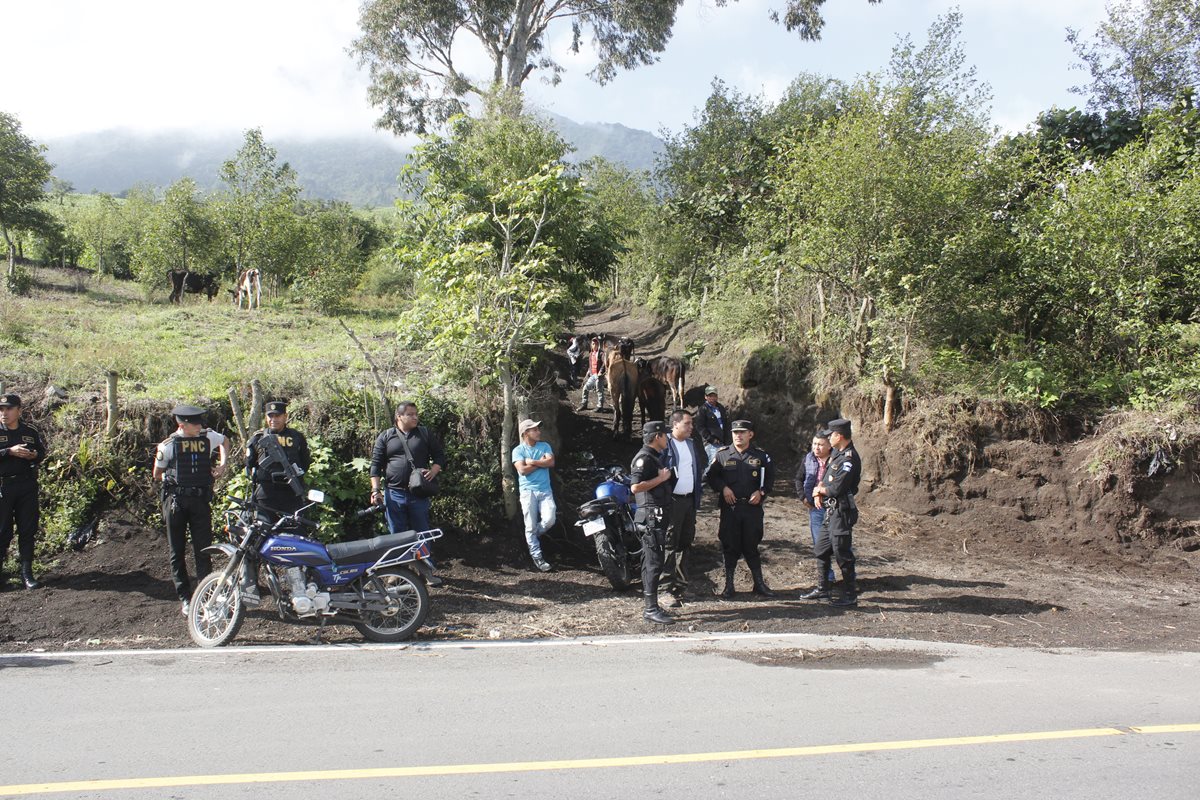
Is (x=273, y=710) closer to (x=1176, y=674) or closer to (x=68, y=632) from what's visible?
(x=68, y=632)

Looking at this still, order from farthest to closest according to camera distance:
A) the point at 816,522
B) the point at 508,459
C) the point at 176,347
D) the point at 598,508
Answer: the point at 176,347 < the point at 508,459 < the point at 816,522 < the point at 598,508

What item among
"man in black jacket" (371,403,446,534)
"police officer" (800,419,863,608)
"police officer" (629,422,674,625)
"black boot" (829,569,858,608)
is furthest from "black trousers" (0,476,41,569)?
"black boot" (829,569,858,608)

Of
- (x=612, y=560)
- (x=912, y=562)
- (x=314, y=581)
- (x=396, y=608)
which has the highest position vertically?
(x=314, y=581)

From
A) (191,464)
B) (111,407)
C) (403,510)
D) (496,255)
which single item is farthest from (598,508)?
(111,407)

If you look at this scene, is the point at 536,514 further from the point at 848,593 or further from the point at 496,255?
the point at 496,255

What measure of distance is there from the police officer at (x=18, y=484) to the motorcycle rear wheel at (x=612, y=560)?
18.0 feet

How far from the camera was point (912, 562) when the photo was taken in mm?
10086

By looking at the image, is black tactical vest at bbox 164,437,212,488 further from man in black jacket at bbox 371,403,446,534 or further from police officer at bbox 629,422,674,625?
police officer at bbox 629,422,674,625

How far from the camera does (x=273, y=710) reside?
198 inches

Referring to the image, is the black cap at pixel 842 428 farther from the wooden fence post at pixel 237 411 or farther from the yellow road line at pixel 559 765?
the wooden fence post at pixel 237 411

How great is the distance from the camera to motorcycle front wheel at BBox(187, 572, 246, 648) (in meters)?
6.56

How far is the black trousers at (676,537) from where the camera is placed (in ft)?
26.7

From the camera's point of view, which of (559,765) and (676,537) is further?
(676,537)

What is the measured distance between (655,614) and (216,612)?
3.89 meters
